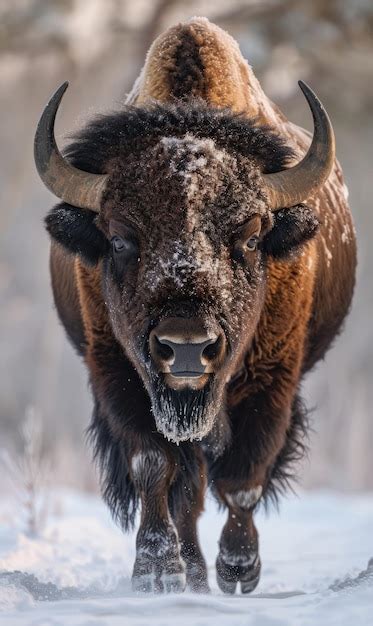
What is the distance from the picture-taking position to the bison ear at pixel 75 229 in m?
5.54

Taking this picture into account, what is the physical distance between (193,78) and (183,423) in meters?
2.05

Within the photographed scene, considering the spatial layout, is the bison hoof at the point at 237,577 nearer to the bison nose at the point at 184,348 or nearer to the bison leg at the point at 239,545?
the bison leg at the point at 239,545

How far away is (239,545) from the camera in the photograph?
609 cm

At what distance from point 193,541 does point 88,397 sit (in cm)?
1578

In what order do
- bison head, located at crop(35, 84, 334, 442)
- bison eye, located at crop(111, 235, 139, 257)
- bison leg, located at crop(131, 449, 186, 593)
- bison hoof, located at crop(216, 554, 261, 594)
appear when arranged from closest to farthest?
bison head, located at crop(35, 84, 334, 442), bison eye, located at crop(111, 235, 139, 257), bison leg, located at crop(131, 449, 186, 593), bison hoof, located at crop(216, 554, 261, 594)

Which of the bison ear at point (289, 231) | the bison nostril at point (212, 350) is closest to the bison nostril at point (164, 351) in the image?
the bison nostril at point (212, 350)

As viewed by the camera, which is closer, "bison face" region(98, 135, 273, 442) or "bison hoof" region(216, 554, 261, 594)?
"bison face" region(98, 135, 273, 442)

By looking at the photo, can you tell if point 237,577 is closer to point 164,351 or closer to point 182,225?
point 164,351

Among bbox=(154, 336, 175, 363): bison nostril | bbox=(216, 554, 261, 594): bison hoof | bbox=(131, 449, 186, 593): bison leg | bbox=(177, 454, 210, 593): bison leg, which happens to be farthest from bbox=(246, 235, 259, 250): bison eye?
bbox=(216, 554, 261, 594): bison hoof

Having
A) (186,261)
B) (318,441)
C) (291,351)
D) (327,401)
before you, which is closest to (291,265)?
(291,351)

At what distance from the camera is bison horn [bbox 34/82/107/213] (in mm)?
5461

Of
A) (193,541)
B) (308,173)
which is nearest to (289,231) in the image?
Result: (308,173)

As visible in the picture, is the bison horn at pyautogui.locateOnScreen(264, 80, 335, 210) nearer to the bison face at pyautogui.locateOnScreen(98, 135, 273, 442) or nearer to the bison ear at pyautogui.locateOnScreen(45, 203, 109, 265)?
the bison face at pyautogui.locateOnScreen(98, 135, 273, 442)

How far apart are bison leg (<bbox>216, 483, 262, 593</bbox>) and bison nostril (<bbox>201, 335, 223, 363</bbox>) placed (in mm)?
1397
